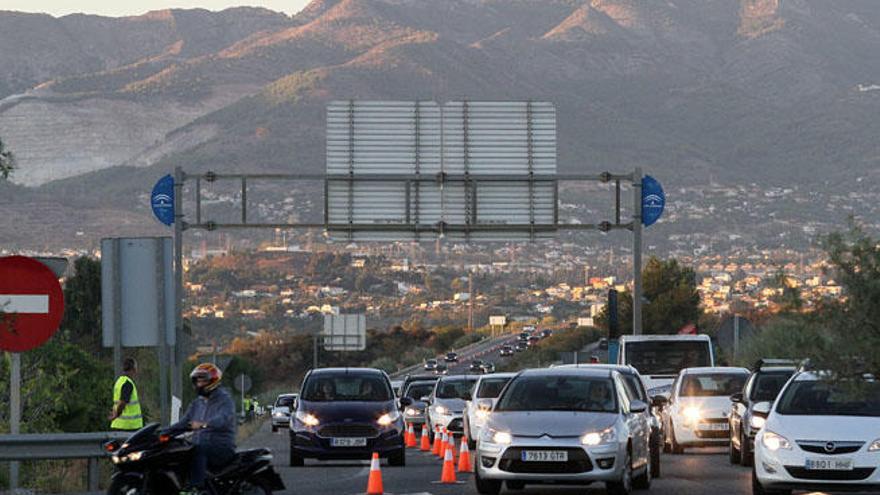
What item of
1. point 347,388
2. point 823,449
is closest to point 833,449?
point 823,449

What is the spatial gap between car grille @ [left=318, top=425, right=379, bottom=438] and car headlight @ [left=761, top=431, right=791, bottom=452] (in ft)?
35.3

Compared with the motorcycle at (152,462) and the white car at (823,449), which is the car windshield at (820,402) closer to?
the white car at (823,449)

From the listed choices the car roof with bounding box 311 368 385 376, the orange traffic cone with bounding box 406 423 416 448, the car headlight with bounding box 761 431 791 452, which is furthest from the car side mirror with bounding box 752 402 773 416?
the orange traffic cone with bounding box 406 423 416 448

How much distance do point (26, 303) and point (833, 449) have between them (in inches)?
333

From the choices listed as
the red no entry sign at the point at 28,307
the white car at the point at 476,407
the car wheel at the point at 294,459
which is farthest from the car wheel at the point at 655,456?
the red no entry sign at the point at 28,307

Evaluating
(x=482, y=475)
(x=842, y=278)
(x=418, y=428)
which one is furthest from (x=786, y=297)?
(x=418, y=428)

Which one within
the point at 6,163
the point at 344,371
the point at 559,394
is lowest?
the point at 344,371

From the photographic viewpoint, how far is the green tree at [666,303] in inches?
4242

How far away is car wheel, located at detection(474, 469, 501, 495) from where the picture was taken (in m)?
23.9

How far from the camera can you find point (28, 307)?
21.7m

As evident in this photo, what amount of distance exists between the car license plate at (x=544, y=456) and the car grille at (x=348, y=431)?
9687mm

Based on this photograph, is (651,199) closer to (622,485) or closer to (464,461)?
(464,461)

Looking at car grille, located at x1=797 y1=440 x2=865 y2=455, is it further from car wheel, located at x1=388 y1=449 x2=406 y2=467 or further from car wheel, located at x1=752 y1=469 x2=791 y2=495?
car wheel, located at x1=388 y1=449 x2=406 y2=467

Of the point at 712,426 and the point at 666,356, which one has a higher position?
the point at 666,356
